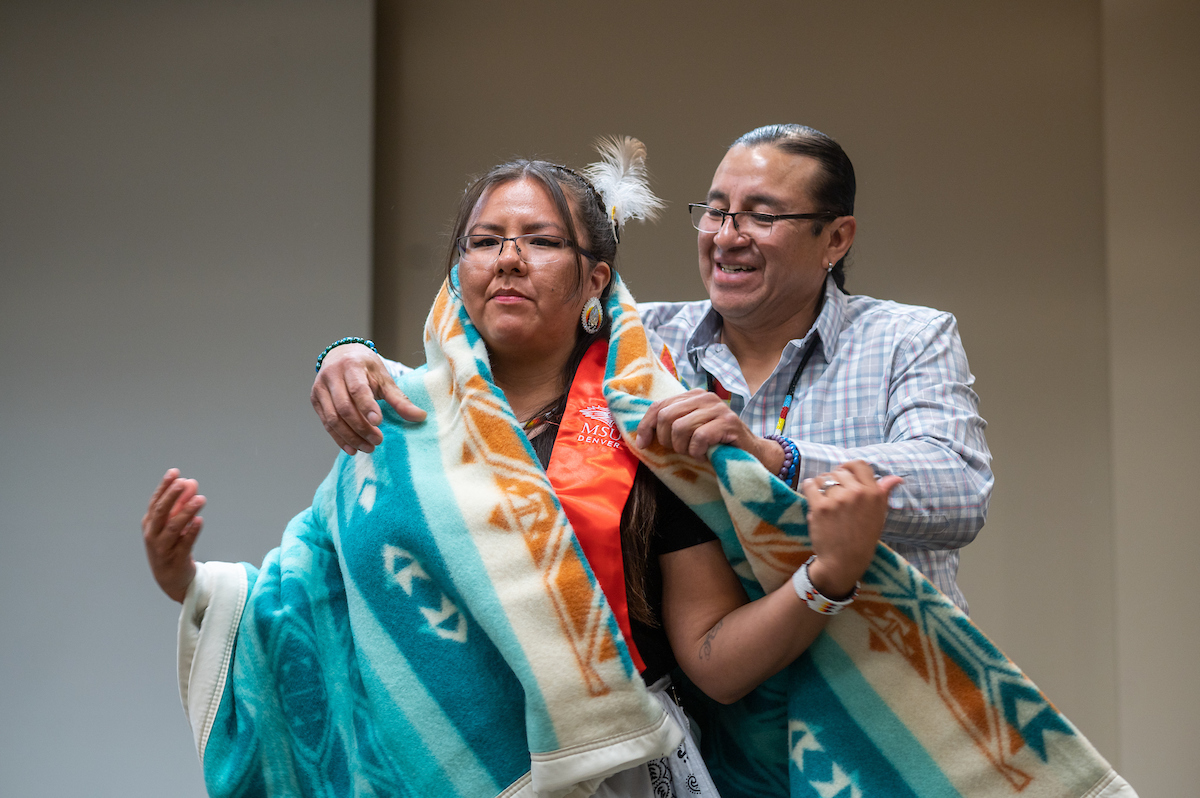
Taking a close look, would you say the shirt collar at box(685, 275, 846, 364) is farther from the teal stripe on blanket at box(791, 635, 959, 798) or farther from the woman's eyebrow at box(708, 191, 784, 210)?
the teal stripe on blanket at box(791, 635, 959, 798)

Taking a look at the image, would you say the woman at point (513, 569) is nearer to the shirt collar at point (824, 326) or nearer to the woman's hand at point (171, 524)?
the woman's hand at point (171, 524)

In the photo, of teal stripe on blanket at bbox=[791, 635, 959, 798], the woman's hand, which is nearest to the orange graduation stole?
teal stripe on blanket at bbox=[791, 635, 959, 798]

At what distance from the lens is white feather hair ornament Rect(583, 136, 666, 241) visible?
65.7 inches

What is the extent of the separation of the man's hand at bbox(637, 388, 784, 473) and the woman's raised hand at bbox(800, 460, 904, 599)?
0.14 metres

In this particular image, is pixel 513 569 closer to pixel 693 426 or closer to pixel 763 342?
pixel 693 426

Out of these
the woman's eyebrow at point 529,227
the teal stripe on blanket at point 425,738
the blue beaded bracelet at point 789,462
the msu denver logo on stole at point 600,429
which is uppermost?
the woman's eyebrow at point 529,227

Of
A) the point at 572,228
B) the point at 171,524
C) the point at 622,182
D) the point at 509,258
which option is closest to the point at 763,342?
the point at 622,182

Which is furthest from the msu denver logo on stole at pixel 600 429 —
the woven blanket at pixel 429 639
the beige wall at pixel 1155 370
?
the beige wall at pixel 1155 370

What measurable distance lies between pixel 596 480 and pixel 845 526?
0.37m

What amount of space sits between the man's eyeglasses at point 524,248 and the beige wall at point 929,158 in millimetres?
→ 2086

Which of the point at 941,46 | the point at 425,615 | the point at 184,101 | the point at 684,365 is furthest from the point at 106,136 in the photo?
the point at 941,46

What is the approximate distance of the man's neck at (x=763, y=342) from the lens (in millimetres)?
2000

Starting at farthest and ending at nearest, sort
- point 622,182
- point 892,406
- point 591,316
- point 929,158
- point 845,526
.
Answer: point 929,158
point 892,406
point 622,182
point 591,316
point 845,526

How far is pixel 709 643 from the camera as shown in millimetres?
1330
